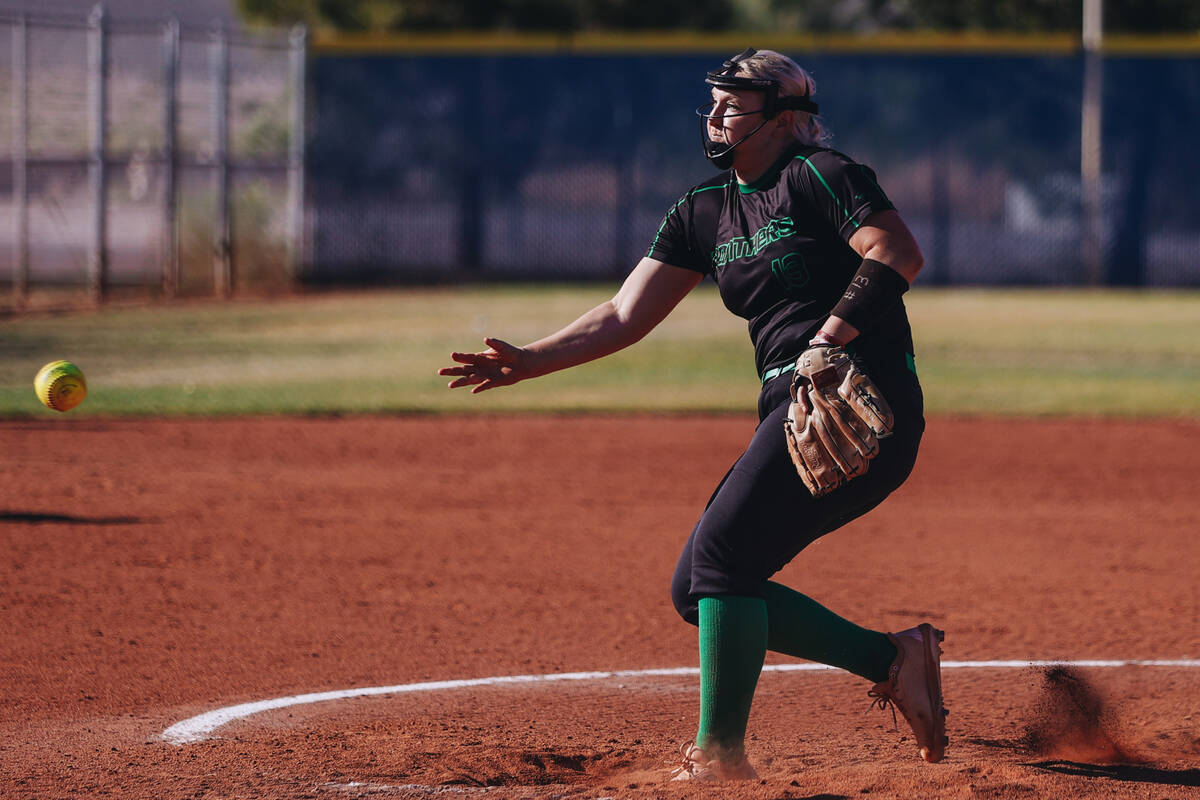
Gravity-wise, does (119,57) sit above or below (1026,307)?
above

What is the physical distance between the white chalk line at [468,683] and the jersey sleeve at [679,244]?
1.65 meters

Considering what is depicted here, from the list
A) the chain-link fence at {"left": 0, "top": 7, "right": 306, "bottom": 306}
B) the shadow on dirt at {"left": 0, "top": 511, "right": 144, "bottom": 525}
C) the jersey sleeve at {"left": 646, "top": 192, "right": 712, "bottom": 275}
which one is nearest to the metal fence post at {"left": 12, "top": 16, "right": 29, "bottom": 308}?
the chain-link fence at {"left": 0, "top": 7, "right": 306, "bottom": 306}

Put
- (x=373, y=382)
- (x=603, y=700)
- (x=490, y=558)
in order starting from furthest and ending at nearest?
1. (x=373, y=382)
2. (x=490, y=558)
3. (x=603, y=700)

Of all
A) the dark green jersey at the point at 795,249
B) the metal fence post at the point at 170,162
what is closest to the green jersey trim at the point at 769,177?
the dark green jersey at the point at 795,249

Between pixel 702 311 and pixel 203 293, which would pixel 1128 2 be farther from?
pixel 203 293

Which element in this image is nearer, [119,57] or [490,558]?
[490,558]

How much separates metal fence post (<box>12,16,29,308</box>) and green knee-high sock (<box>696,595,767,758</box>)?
17.1 metres

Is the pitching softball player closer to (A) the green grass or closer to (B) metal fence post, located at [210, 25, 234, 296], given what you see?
(A) the green grass

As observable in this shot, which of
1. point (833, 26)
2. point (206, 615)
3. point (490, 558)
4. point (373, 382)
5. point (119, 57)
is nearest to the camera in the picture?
point (206, 615)

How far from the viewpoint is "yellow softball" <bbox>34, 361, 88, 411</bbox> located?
7.34 meters

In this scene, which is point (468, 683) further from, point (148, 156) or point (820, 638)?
point (148, 156)

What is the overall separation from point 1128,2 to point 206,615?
30.3 meters

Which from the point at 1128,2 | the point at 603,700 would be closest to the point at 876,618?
the point at 603,700

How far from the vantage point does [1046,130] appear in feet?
83.4
